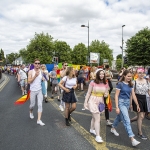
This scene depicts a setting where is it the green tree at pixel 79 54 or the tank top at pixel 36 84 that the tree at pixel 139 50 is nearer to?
the tank top at pixel 36 84

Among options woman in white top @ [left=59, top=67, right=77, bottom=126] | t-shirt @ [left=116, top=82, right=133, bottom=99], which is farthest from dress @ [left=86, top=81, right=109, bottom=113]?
woman in white top @ [left=59, top=67, right=77, bottom=126]

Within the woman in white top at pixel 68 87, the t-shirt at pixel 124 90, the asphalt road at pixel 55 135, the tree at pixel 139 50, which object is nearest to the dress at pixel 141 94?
the t-shirt at pixel 124 90

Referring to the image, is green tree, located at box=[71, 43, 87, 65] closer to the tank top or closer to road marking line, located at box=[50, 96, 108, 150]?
the tank top

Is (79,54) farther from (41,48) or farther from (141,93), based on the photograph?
(141,93)

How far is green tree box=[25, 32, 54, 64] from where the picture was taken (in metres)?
46.2

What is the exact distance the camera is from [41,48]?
46.8 metres

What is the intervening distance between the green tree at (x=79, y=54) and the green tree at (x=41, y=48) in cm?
2204

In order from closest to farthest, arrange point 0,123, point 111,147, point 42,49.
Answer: point 111,147 < point 0,123 < point 42,49

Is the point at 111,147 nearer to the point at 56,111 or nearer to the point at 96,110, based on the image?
the point at 96,110

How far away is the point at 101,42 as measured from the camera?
254 feet

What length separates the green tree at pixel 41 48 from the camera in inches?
1821

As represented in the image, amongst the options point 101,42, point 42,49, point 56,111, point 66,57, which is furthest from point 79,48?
point 56,111

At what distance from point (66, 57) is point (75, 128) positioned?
61.6 meters

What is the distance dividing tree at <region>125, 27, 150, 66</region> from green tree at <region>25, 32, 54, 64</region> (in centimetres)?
1997
